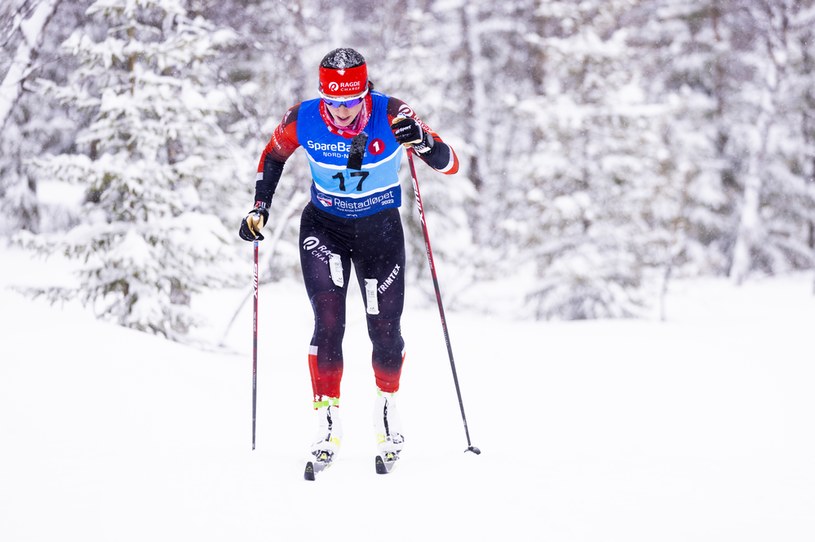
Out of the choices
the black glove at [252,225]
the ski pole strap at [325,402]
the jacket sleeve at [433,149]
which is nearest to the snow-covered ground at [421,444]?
the ski pole strap at [325,402]

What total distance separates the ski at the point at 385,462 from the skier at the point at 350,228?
0.01 metres

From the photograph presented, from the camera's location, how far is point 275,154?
488 centimetres

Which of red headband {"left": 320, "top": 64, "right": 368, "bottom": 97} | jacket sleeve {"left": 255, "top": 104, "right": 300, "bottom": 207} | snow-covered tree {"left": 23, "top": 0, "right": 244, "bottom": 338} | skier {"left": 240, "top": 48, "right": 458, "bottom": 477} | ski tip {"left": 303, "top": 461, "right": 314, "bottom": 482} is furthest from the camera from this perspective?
snow-covered tree {"left": 23, "top": 0, "right": 244, "bottom": 338}

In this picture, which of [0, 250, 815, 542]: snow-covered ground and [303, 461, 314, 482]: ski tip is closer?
[0, 250, 815, 542]: snow-covered ground

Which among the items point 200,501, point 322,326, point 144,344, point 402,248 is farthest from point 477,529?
point 144,344

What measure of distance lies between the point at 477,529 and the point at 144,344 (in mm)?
4836

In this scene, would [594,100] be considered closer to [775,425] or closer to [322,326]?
[775,425]

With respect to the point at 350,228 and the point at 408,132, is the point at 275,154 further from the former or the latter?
the point at 408,132

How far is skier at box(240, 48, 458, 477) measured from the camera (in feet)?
14.9

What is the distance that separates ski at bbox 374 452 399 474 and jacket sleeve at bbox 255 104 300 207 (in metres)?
1.84

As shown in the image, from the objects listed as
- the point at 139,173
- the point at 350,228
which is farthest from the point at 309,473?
the point at 139,173

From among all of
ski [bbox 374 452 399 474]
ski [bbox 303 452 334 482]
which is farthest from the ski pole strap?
ski [bbox 374 452 399 474]

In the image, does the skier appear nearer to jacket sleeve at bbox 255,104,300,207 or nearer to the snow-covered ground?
jacket sleeve at bbox 255,104,300,207

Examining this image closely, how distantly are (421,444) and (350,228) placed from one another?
1893mm
